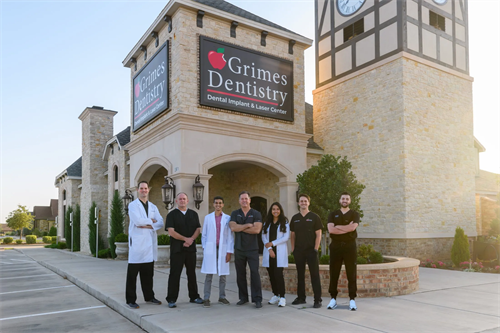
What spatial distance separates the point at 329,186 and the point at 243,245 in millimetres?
4204

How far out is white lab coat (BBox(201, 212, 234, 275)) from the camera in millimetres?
6840

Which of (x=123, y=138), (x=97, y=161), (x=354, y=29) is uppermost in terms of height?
(x=354, y=29)

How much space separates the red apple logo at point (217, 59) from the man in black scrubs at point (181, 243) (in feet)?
25.0

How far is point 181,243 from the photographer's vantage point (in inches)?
272

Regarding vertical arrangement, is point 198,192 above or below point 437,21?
below

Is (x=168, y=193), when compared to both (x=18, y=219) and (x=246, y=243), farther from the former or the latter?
(x=18, y=219)

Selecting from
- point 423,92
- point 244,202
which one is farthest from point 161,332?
point 423,92

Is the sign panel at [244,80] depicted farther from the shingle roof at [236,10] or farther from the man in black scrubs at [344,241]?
the man in black scrubs at [344,241]

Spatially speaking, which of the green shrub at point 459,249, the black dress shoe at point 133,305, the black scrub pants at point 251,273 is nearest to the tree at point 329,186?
the black scrub pants at point 251,273

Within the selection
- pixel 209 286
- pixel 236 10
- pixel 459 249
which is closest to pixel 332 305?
pixel 209 286

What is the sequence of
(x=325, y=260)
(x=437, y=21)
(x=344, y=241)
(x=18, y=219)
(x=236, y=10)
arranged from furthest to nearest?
1. (x=18, y=219)
2. (x=437, y=21)
3. (x=236, y=10)
4. (x=325, y=260)
5. (x=344, y=241)

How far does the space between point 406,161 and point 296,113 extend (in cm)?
435

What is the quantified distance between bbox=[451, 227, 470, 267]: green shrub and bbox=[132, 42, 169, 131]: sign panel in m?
10.8

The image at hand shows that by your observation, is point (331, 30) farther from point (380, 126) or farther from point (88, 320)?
point (88, 320)
